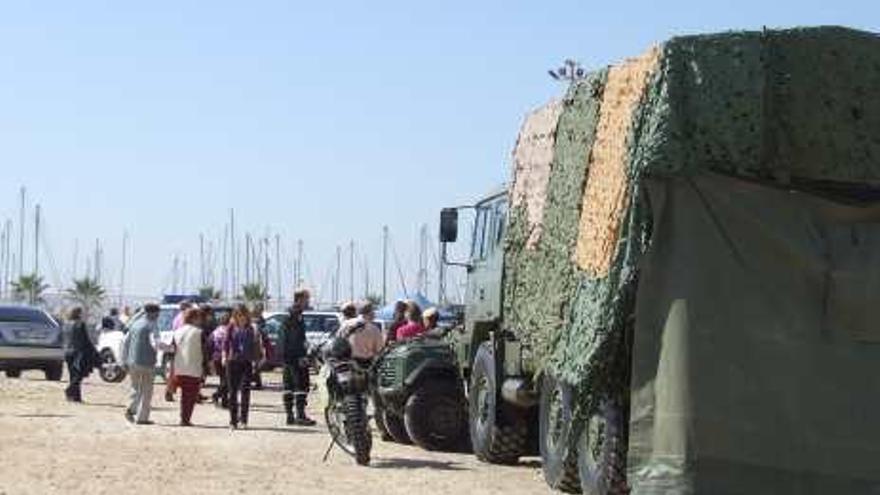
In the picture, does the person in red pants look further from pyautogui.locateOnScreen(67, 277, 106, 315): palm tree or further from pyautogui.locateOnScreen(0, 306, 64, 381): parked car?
pyautogui.locateOnScreen(67, 277, 106, 315): palm tree

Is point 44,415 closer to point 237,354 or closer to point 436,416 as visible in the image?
point 237,354

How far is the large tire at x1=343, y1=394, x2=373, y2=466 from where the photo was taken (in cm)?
1576

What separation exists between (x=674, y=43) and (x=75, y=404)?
54.7ft

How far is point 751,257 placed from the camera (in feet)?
34.8

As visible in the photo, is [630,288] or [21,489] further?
[21,489]

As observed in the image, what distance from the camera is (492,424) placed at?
15.6m

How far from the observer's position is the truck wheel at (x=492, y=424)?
15.6 m

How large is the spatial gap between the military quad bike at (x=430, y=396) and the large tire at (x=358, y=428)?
77.1 inches

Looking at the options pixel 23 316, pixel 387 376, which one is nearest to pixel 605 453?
pixel 387 376

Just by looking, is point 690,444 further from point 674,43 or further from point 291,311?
point 291,311

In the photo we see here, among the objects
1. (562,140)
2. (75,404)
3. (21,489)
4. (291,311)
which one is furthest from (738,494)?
(75,404)

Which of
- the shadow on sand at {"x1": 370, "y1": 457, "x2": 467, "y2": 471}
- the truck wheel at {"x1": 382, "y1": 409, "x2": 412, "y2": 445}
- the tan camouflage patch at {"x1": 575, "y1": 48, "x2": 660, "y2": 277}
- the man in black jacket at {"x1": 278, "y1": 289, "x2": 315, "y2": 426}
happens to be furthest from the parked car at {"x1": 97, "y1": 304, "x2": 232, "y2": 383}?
the tan camouflage patch at {"x1": 575, "y1": 48, "x2": 660, "y2": 277}

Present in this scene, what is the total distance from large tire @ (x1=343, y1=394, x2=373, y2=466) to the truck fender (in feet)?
6.59

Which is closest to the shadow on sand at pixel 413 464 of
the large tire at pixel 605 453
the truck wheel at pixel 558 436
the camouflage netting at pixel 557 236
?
the camouflage netting at pixel 557 236
